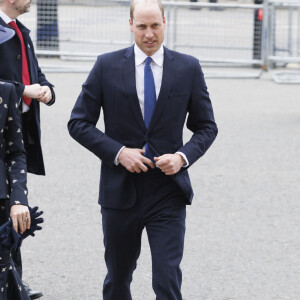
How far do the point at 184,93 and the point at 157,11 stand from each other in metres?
0.42

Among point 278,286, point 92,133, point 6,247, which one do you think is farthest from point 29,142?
point 278,286

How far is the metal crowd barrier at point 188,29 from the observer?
573 inches

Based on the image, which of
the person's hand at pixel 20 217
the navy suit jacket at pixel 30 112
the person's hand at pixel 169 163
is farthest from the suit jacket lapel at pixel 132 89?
the navy suit jacket at pixel 30 112

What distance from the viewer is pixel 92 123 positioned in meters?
4.52

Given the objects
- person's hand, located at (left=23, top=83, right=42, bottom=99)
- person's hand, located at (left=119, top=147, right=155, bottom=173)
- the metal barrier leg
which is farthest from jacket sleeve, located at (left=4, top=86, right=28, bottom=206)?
the metal barrier leg

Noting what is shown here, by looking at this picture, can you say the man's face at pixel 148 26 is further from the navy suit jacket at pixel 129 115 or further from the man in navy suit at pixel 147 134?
the navy suit jacket at pixel 129 115

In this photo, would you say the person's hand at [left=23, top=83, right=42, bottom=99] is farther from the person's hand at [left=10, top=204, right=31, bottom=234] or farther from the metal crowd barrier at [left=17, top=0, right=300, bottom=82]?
the metal crowd barrier at [left=17, top=0, right=300, bottom=82]

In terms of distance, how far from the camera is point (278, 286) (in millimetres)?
5777

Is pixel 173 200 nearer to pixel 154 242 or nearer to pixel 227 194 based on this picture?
pixel 154 242

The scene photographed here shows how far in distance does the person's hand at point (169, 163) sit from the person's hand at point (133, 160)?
0.06 meters

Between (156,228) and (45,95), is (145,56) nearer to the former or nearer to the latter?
(156,228)

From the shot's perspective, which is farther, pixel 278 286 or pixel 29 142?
pixel 278 286

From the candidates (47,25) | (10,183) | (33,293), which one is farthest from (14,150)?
(47,25)

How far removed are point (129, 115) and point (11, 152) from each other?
58 cm
